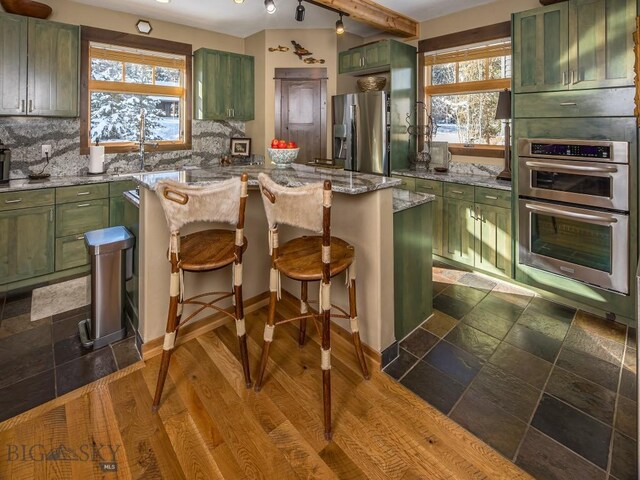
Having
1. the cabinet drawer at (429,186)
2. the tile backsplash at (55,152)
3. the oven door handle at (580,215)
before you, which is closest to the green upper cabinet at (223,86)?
the tile backsplash at (55,152)

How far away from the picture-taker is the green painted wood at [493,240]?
3.45m

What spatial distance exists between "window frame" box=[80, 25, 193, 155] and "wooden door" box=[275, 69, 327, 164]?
1.17 metres

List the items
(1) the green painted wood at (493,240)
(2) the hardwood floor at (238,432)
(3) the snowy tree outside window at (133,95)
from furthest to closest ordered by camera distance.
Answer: (3) the snowy tree outside window at (133,95) → (1) the green painted wood at (493,240) → (2) the hardwood floor at (238,432)

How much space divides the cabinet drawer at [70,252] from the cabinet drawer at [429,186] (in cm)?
354

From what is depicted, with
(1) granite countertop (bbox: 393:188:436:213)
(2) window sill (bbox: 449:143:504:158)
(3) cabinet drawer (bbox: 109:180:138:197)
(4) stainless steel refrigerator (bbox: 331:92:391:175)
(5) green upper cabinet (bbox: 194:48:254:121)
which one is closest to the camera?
(1) granite countertop (bbox: 393:188:436:213)

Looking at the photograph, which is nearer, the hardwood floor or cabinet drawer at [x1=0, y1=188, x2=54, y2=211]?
the hardwood floor

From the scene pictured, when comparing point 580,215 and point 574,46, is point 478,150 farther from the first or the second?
point 580,215

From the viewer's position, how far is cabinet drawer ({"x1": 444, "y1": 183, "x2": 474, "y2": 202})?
12.1 feet

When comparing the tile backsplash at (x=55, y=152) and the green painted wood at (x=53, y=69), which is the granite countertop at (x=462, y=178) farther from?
the green painted wood at (x=53, y=69)

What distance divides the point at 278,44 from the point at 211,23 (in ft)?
2.84

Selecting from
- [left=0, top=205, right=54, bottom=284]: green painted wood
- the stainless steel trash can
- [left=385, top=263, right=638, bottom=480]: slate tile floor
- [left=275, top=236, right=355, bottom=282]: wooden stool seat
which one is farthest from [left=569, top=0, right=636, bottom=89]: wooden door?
[left=0, top=205, right=54, bottom=284]: green painted wood

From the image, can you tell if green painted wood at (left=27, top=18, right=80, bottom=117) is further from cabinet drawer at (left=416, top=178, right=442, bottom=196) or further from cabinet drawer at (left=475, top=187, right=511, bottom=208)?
cabinet drawer at (left=475, top=187, right=511, bottom=208)

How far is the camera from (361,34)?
5.20m

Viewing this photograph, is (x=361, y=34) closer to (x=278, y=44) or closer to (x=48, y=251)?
(x=278, y=44)
